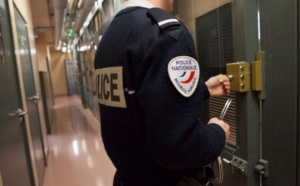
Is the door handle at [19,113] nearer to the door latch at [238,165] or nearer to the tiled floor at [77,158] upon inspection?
the tiled floor at [77,158]

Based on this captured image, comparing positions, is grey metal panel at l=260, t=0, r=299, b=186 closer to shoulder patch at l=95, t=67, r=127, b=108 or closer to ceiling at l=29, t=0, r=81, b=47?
shoulder patch at l=95, t=67, r=127, b=108

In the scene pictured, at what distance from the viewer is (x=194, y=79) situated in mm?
618

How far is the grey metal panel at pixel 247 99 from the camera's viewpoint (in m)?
0.85

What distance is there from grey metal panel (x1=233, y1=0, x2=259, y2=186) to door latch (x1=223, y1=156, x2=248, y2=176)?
0.02 metres

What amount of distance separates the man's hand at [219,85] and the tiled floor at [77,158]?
2133 mm

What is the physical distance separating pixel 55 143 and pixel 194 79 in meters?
4.30

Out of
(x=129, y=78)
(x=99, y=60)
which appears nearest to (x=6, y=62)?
(x=99, y=60)

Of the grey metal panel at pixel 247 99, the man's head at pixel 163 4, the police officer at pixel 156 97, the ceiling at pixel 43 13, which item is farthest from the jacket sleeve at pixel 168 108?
the ceiling at pixel 43 13

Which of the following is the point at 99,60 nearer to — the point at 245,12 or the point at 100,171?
the point at 245,12

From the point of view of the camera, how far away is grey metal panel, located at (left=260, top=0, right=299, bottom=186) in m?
0.76

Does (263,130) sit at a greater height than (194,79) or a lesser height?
lesser

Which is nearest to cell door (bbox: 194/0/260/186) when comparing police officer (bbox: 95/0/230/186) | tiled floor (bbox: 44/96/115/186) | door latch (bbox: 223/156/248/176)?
door latch (bbox: 223/156/248/176)

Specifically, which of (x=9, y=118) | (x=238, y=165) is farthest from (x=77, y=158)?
(x=238, y=165)

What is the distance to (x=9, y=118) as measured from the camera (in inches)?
64.4
